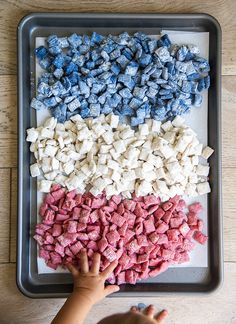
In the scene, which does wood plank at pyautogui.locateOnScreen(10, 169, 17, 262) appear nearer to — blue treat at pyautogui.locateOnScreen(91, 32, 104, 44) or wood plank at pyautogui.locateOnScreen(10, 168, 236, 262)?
wood plank at pyautogui.locateOnScreen(10, 168, 236, 262)

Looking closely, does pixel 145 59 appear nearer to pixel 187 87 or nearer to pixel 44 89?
pixel 187 87

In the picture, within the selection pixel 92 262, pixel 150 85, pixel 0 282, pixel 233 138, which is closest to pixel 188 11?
pixel 150 85

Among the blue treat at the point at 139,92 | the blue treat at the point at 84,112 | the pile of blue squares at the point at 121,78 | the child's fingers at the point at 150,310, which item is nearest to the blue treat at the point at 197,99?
the pile of blue squares at the point at 121,78

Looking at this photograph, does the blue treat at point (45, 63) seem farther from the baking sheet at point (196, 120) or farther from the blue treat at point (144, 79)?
the blue treat at point (144, 79)

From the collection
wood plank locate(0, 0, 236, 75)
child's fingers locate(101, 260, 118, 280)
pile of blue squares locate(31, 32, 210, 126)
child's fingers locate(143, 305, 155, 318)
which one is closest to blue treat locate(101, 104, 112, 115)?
pile of blue squares locate(31, 32, 210, 126)

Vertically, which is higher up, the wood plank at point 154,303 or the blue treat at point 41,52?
the blue treat at point 41,52

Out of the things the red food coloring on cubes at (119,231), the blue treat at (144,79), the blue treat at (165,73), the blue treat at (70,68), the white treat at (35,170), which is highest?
the blue treat at (70,68)
